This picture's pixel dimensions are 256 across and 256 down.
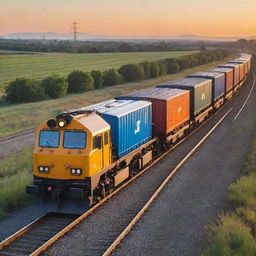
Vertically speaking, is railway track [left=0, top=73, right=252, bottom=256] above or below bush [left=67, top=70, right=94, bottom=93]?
below

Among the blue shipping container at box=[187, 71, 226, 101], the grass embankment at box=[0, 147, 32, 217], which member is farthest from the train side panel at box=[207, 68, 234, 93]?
the grass embankment at box=[0, 147, 32, 217]

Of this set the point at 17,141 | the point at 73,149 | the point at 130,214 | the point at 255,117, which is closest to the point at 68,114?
the point at 73,149

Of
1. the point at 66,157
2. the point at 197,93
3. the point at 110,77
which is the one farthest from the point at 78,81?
the point at 66,157

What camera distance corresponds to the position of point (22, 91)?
158ft

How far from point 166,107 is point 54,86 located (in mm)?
32016

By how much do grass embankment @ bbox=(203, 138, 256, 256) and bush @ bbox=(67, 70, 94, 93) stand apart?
41.9m

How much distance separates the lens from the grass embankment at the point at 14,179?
50.7 feet

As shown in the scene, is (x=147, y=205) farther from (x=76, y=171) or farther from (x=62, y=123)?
(x=62, y=123)

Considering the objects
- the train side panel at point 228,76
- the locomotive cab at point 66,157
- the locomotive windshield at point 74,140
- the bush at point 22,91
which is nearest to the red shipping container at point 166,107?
the locomotive cab at point 66,157

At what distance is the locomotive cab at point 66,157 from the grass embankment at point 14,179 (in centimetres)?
128

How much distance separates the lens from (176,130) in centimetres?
2475

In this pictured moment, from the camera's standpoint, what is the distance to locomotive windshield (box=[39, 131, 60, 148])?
1452 centimetres

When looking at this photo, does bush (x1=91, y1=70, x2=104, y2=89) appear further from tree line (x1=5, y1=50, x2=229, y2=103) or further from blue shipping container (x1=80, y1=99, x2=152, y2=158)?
blue shipping container (x1=80, y1=99, x2=152, y2=158)

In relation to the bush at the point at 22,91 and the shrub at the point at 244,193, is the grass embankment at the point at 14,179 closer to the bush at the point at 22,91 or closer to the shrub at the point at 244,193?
the shrub at the point at 244,193
